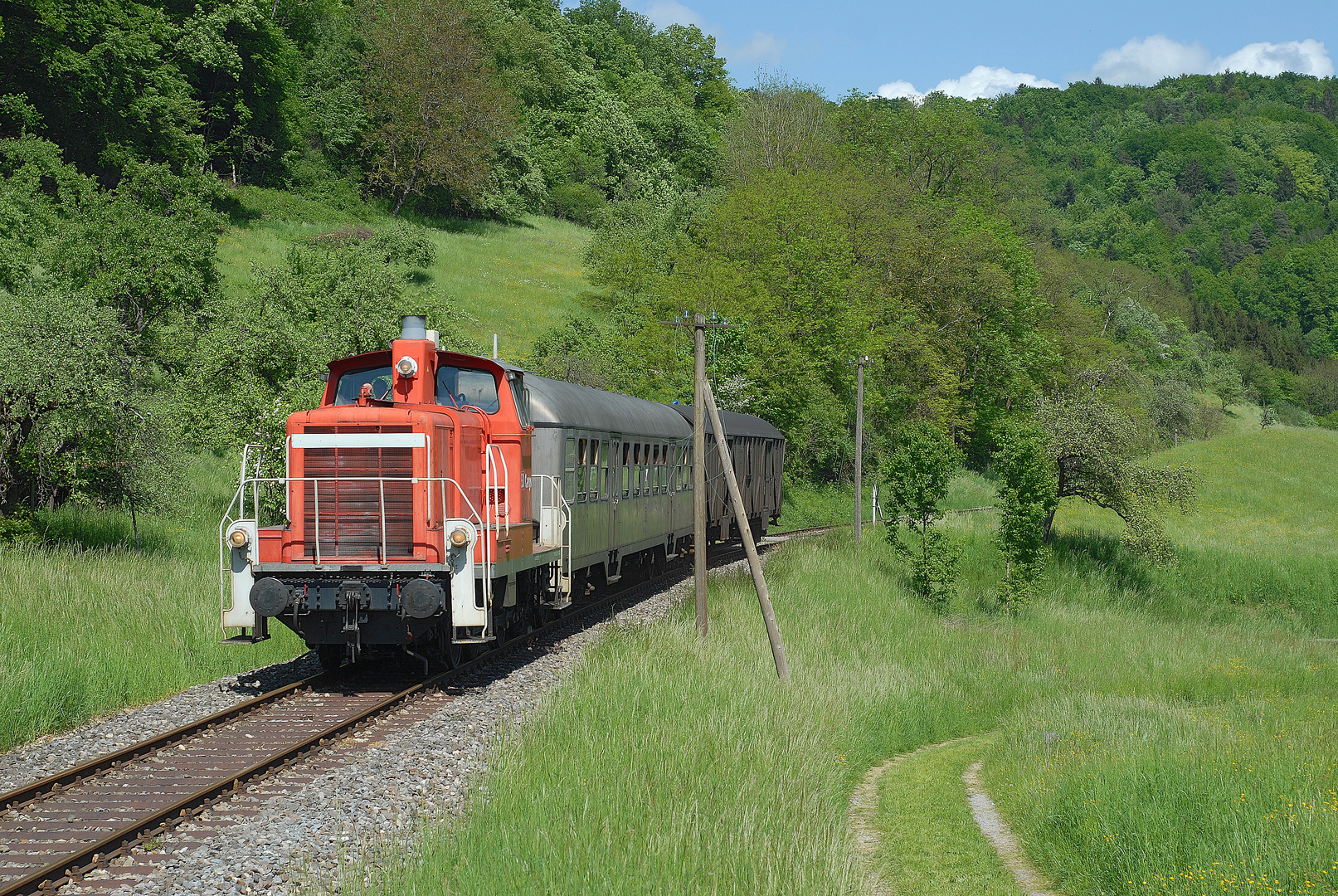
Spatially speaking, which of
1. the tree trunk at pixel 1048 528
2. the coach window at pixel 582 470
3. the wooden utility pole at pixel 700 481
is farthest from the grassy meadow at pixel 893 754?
the tree trunk at pixel 1048 528

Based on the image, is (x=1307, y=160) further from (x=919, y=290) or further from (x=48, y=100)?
(x=48, y=100)

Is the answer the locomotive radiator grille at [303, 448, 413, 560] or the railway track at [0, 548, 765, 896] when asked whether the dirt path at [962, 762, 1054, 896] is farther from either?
the locomotive radiator grille at [303, 448, 413, 560]

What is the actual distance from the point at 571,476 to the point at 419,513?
4003 mm

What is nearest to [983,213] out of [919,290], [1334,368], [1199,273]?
[919,290]

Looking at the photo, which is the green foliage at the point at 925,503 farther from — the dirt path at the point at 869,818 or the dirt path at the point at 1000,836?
the dirt path at the point at 1000,836

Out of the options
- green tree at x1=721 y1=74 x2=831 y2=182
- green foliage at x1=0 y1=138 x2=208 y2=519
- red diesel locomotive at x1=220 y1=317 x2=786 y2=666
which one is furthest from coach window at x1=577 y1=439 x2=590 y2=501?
green tree at x1=721 y1=74 x2=831 y2=182

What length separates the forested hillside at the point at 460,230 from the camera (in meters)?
21.7

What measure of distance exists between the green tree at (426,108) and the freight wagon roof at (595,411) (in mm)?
48560

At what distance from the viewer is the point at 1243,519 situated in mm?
51594

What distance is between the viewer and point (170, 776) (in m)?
8.88

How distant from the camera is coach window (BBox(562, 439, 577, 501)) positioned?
50.1 feet

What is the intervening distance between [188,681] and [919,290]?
49.4 m

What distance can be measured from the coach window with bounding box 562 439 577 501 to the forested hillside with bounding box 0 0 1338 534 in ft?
24.5

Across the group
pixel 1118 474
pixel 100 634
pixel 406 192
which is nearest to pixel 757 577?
pixel 100 634
